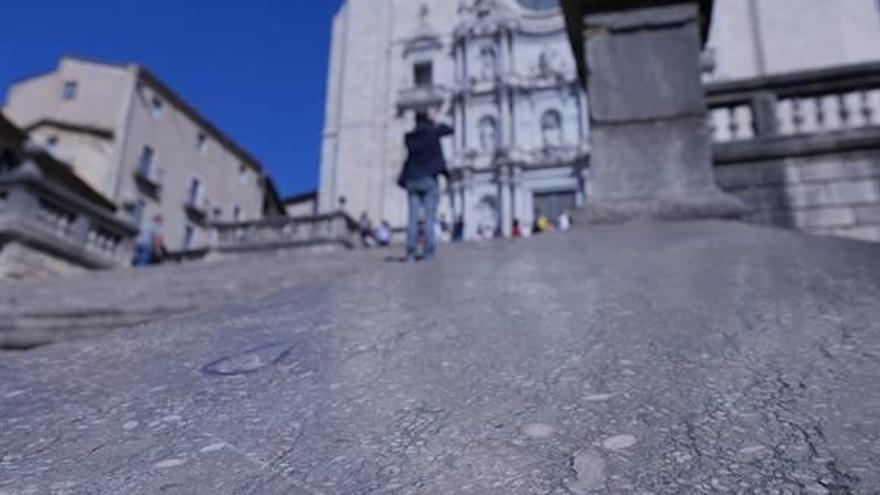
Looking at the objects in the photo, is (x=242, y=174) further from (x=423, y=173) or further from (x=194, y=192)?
(x=423, y=173)

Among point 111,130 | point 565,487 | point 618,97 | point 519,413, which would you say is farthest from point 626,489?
point 111,130

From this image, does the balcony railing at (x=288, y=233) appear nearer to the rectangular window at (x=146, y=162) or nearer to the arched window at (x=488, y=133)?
the arched window at (x=488, y=133)

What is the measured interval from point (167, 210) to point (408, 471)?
34.0 meters

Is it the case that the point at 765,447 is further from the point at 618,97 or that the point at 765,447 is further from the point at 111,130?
the point at 111,130

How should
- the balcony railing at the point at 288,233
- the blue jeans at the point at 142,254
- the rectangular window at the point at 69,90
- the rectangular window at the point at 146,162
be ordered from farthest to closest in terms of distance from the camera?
the rectangular window at the point at 69,90 → the rectangular window at the point at 146,162 → the balcony railing at the point at 288,233 → the blue jeans at the point at 142,254

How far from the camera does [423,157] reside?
261 inches

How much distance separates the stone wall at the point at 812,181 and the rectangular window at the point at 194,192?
3156 centimetres

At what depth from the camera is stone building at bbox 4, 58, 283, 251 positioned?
1164 inches

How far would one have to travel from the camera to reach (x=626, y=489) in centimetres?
127

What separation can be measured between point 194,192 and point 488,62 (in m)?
15.7

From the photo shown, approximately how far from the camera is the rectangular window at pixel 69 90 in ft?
104

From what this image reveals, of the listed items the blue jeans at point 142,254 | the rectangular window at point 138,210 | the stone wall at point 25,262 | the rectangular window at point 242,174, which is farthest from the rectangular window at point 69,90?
the stone wall at point 25,262

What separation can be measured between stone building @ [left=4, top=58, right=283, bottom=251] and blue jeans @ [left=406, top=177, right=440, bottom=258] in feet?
68.3

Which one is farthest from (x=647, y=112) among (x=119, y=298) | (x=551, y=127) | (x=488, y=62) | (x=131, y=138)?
(x=131, y=138)
